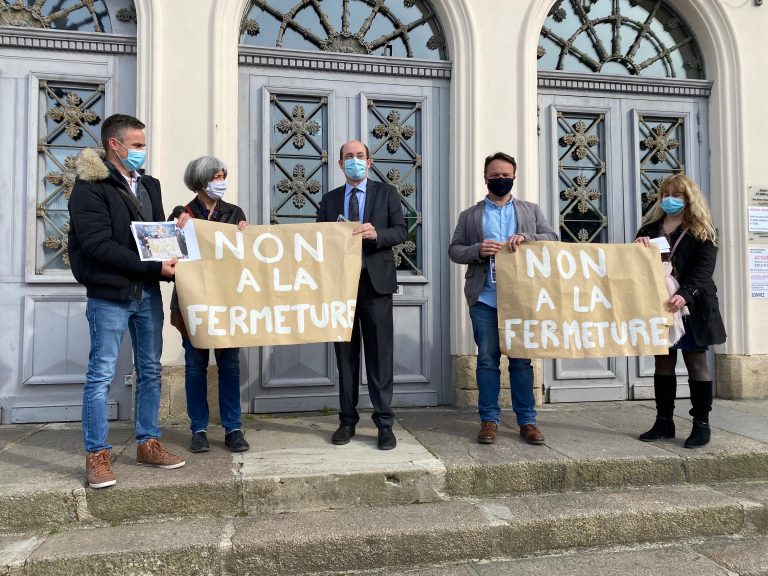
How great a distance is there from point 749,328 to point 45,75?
6.77 metres

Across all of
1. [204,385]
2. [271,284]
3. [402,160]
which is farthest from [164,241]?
[402,160]

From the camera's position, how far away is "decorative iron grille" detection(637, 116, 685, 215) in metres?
5.72

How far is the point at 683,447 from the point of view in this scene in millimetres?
3875

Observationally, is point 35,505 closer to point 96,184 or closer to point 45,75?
point 96,184

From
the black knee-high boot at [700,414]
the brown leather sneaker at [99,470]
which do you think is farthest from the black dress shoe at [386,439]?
the black knee-high boot at [700,414]

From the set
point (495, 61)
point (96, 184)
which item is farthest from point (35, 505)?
point (495, 61)

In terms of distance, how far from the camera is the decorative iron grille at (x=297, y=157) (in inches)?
198

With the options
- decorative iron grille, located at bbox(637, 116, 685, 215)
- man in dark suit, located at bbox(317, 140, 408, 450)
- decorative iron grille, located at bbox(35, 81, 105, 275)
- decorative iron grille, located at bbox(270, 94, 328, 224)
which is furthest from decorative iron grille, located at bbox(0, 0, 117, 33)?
decorative iron grille, located at bbox(637, 116, 685, 215)

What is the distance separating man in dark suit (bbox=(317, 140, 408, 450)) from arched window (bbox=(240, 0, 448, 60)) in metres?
1.82

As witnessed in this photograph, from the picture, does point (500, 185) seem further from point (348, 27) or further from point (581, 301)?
point (348, 27)

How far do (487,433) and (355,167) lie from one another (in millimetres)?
2020

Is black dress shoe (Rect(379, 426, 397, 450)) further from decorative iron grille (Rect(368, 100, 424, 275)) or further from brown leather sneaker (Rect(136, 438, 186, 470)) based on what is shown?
decorative iron grille (Rect(368, 100, 424, 275))

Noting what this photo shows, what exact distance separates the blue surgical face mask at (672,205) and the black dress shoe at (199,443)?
3.55 meters

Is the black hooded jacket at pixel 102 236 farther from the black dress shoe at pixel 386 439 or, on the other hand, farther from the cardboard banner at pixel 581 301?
the cardboard banner at pixel 581 301
